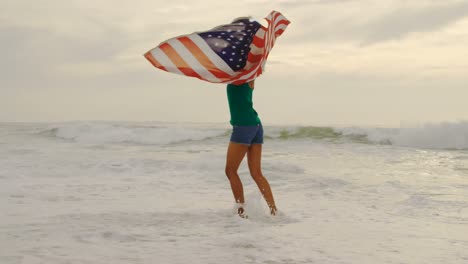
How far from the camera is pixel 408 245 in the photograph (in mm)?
4418

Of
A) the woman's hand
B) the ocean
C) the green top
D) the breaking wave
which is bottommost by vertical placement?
the breaking wave

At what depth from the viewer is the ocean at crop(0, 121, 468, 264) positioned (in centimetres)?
408

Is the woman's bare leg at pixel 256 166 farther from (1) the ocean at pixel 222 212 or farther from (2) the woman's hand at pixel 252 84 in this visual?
(2) the woman's hand at pixel 252 84

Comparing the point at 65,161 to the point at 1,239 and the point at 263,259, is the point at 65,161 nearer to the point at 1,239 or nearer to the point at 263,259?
the point at 1,239

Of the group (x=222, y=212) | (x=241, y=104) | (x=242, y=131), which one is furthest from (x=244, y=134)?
(x=222, y=212)

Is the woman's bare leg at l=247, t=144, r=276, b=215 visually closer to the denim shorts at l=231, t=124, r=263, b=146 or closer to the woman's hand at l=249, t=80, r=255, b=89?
the denim shorts at l=231, t=124, r=263, b=146

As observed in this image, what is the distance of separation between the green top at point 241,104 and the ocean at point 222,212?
1042mm

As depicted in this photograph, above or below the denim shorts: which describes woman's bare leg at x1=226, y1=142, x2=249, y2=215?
below

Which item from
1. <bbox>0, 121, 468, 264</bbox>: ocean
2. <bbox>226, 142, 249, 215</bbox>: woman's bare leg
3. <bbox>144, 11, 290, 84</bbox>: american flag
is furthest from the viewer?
<bbox>226, 142, 249, 215</bbox>: woman's bare leg

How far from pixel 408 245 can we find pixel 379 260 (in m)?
0.64

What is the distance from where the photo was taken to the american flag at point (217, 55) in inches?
204

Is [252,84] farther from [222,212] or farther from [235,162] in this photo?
[222,212]

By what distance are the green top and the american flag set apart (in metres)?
0.15

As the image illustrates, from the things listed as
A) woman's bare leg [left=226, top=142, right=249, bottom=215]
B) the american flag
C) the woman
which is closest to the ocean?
woman's bare leg [left=226, top=142, right=249, bottom=215]
